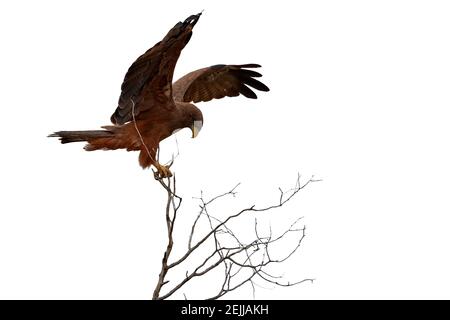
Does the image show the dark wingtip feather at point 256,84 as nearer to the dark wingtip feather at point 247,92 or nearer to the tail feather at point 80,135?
the dark wingtip feather at point 247,92

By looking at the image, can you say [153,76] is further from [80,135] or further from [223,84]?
[223,84]

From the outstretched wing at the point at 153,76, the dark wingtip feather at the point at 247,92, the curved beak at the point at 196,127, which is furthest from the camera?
the dark wingtip feather at the point at 247,92

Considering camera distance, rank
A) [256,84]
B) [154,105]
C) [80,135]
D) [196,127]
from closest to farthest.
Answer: [80,135], [154,105], [196,127], [256,84]

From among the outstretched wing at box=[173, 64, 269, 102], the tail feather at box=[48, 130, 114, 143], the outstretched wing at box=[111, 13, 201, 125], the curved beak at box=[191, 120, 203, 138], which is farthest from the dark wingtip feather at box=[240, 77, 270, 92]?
the tail feather at box=[48, 130, 114, 143]

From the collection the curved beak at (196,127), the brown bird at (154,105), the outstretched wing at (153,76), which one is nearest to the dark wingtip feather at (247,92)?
the brown bird at (154,105)

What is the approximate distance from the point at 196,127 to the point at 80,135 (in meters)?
1.04

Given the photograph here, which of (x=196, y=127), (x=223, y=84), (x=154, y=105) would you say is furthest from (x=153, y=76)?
(x=223, y=84)

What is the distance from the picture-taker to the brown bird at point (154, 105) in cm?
700

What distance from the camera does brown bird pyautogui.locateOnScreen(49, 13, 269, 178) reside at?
7004mm

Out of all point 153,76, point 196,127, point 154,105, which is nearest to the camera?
point 153,76

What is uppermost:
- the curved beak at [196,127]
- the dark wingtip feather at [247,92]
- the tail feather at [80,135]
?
the dark wingtip feather at [247,92]

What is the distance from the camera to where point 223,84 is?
8781 mm

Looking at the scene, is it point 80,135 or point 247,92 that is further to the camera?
point 247,92
